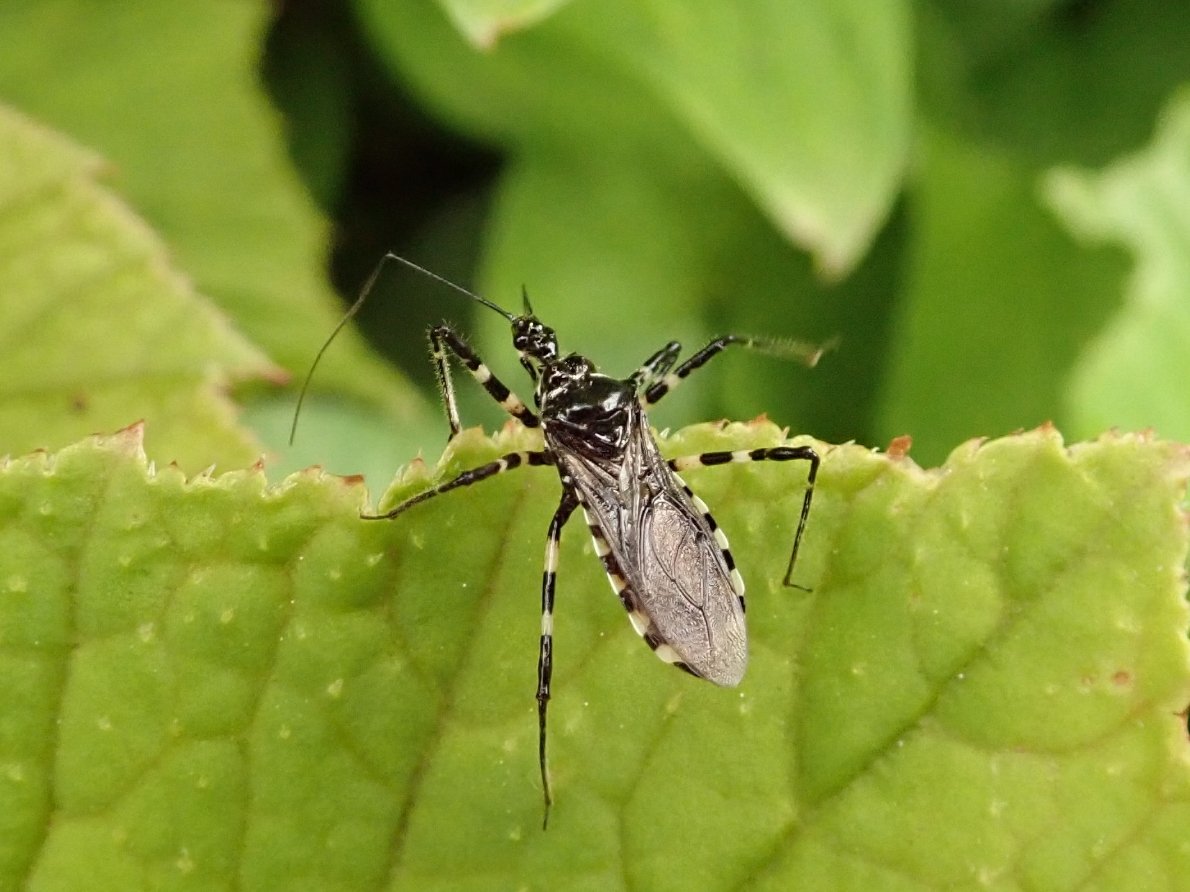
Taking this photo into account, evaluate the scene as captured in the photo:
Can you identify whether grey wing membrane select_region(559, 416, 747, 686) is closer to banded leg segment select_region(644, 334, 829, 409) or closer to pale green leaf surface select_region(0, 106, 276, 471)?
banded leg segment select_region(644, 334, 829, 409)

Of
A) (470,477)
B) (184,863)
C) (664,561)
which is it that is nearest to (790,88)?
(664,561)

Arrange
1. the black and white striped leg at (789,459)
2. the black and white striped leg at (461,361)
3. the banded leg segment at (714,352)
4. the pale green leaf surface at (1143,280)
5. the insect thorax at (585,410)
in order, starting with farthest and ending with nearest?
the pale green leaf surface at (1143,280)
the banded leg segment at (714,352)
the black and white striped leg at (461,361)
the insect thorax at (585,410)
the black and white striped leg at (789,459)

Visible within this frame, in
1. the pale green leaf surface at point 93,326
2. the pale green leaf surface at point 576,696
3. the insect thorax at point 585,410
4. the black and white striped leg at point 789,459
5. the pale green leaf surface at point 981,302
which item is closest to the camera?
the pale green leaf surface at point 576,696

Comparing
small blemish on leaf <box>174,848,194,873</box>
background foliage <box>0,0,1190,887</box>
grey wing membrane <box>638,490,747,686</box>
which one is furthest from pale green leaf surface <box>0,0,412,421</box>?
small blemish on leaf <box>174,848,194,873</box>

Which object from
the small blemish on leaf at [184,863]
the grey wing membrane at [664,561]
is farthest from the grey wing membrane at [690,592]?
the small blemish on leaf at [184,863]

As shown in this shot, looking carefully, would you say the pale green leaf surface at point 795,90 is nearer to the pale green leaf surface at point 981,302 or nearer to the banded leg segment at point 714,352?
the banded leg segment at point 714,352

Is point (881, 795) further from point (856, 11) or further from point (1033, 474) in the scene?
point (856, 11)

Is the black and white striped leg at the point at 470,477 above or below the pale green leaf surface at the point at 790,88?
above
